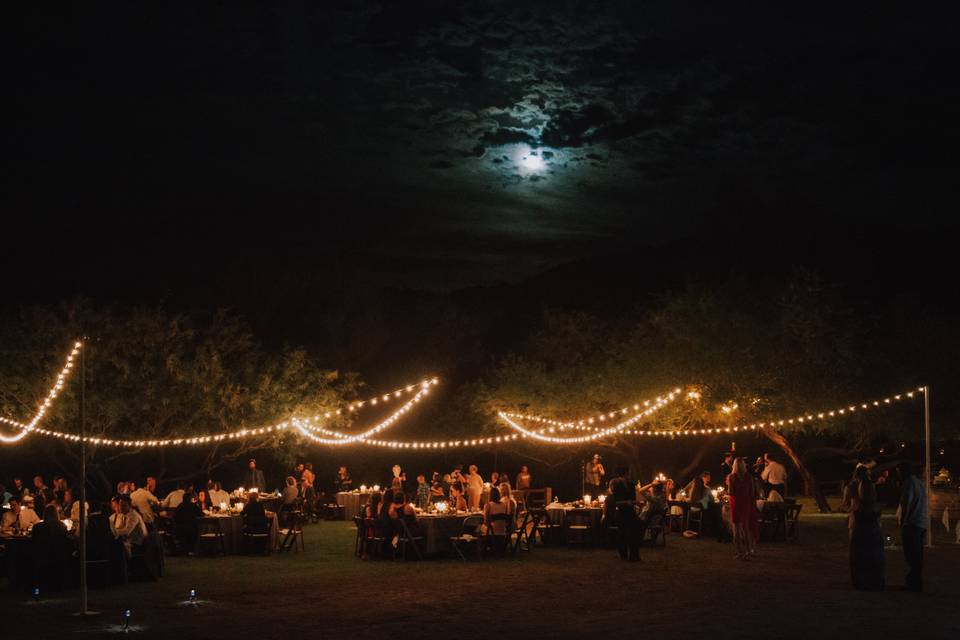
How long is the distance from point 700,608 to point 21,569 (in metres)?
8.51

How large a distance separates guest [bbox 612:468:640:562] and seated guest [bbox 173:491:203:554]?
681cm

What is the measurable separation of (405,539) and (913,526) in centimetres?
744

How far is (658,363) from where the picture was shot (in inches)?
1024

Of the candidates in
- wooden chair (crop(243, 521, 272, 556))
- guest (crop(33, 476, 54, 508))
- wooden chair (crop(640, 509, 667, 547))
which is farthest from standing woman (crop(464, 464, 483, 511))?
guest (crop(33, 476, 54, 508))

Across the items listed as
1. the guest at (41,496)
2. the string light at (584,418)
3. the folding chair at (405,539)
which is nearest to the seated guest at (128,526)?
the folding chair at (405,539)

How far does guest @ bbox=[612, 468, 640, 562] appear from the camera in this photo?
15.9 meters

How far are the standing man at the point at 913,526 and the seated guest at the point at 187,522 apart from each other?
35.7ft

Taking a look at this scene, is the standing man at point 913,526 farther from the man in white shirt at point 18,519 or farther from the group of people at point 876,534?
the man in white shirt at point 18,519

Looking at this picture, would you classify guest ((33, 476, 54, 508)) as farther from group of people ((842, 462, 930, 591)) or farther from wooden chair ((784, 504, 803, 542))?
group of people ((842, 462, 930, 591))

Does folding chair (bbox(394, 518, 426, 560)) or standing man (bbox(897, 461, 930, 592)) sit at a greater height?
standing man (bbox(897, 461, 930, 592))

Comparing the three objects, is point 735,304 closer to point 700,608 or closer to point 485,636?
point 700,608

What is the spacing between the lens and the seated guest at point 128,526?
13867 millimetres

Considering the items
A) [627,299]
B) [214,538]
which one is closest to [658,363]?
[214,538]

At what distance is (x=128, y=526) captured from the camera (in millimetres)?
14258
